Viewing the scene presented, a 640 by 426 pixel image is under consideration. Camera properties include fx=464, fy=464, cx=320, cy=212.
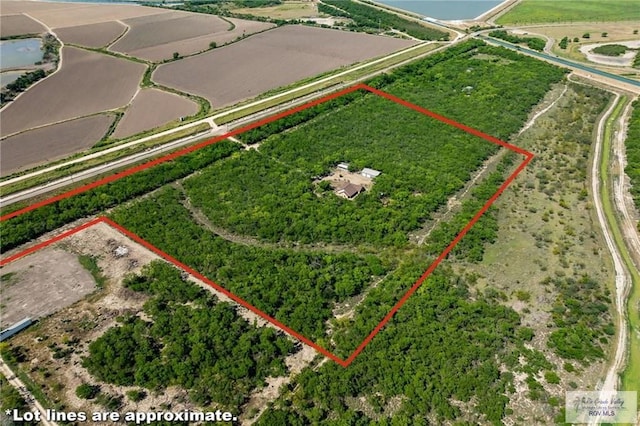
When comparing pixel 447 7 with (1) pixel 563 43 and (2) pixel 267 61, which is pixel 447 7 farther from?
(2) pixel 267 61

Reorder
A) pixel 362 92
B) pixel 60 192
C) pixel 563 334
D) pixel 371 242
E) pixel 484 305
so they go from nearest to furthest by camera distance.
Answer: pixel 563 334 → pixel 484 305 → pixel 371 242 → pixel 60 192 → pixel 362 92

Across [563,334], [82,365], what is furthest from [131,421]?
[563,334]

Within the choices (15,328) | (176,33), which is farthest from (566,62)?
(15,328)

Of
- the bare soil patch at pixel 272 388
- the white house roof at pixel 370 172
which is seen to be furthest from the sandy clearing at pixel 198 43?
the bare soil patch at pixel 272 388

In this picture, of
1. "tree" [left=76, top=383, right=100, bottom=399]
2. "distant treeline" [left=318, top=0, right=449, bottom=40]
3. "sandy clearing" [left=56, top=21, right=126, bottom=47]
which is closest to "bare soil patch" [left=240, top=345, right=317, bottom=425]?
"tree" [left=76, top=383, right=100, bottom=399]

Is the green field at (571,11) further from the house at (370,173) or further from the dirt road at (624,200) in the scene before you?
the house at (370,173)

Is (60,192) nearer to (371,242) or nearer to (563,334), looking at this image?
(371,242)

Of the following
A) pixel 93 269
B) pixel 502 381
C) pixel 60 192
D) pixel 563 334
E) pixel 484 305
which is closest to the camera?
pixel 502 381
